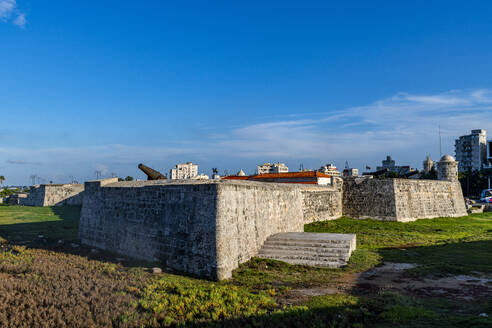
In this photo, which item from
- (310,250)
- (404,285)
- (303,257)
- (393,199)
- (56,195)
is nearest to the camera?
(404,285)

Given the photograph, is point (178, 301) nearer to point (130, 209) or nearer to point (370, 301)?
point (370, 301)

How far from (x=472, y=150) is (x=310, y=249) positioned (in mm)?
95679

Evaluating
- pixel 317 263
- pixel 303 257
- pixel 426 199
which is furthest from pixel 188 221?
pixel 426 199

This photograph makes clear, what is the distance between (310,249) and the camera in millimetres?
11219

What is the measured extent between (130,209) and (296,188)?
319 inches

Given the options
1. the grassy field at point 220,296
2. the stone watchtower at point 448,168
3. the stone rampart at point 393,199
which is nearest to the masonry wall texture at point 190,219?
the grassy field at point 220,296

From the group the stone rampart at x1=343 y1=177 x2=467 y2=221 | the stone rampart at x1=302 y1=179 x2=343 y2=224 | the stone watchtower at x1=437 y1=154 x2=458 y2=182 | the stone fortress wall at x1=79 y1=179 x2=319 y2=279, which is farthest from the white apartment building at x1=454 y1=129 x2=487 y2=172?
the stone fortress wall at x1=79 y1=179 x2=319 y2=279

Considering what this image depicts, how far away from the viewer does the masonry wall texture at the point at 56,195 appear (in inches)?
1144

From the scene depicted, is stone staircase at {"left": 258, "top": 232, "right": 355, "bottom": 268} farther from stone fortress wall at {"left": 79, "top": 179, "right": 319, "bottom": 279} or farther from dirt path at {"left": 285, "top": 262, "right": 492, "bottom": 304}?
dirt path at {"left": 285, "top": 262, "right": 492, "bottom": 304}

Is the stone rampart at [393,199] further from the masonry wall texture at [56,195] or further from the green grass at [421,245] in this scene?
the masonry wall texture at [56,195]

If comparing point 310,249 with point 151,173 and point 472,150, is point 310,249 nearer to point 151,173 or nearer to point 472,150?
point 151,173

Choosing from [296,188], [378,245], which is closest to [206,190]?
[296,188]

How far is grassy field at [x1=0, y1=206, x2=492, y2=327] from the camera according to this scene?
586cm

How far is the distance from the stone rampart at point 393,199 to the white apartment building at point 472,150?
70.7 meters
